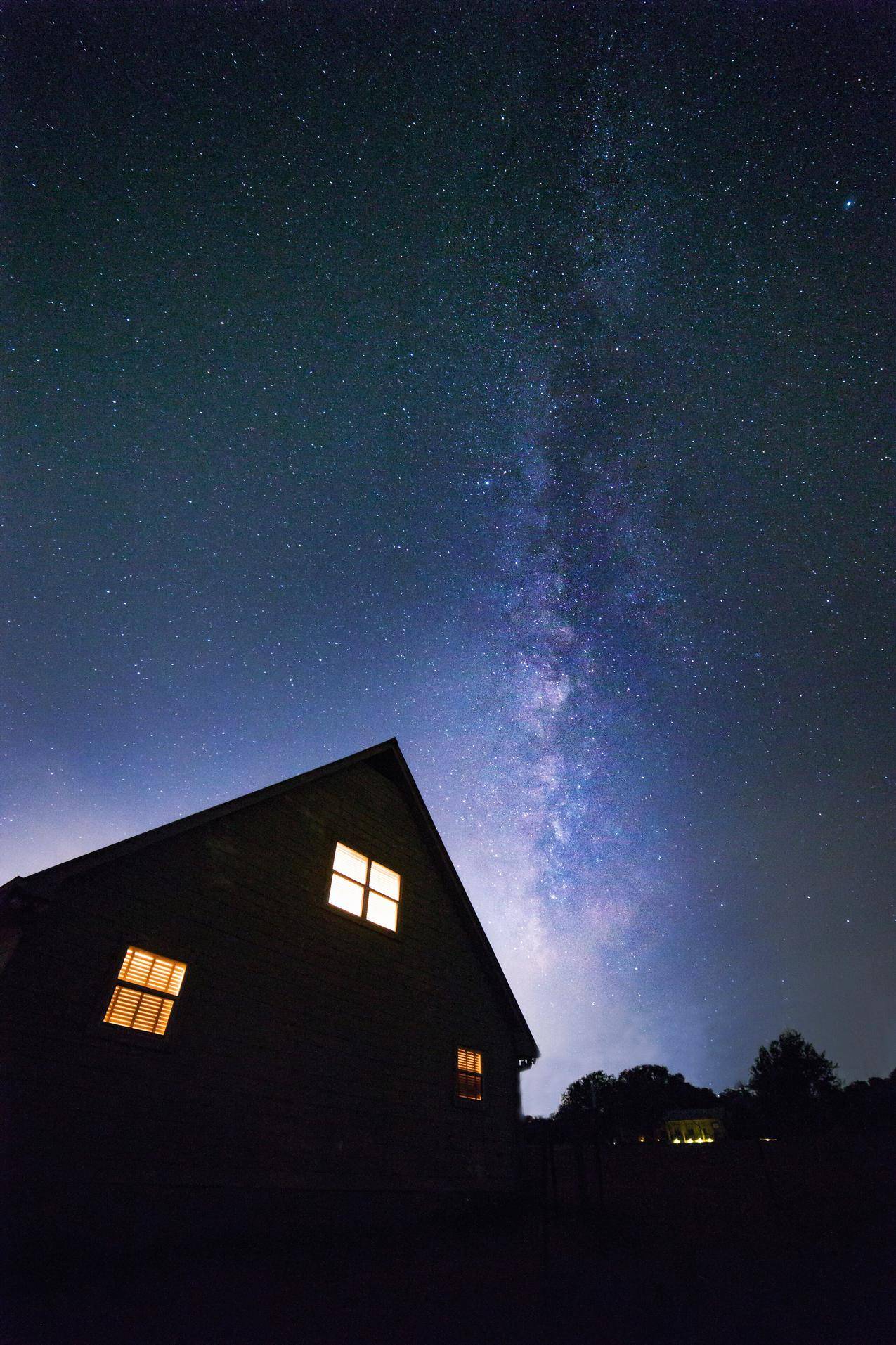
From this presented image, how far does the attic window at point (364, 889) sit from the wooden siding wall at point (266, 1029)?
0.25 m

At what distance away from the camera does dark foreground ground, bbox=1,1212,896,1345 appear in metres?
5.68

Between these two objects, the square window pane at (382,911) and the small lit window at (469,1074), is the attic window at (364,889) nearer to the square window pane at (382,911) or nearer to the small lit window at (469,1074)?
the square window pane at (382,911)

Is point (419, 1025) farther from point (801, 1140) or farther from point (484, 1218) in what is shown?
point (801, 1140)

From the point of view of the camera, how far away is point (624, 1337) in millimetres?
5934

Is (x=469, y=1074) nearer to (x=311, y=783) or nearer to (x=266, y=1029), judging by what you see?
(x=266, y=1029)

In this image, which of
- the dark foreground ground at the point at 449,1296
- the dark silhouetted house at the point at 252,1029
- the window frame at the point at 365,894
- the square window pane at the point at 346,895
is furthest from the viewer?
the square window pane at the point at 346,895

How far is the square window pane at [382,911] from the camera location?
1255 centimetres

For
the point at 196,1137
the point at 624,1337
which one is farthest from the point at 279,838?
the point at 624,1337

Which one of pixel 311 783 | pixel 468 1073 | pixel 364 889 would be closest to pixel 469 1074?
pixel 468 1073

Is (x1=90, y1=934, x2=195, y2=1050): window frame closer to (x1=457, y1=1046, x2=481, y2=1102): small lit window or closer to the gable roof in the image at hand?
the gable roof

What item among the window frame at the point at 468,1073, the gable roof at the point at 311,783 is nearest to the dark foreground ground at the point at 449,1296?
the window frame at the point at 468,1073

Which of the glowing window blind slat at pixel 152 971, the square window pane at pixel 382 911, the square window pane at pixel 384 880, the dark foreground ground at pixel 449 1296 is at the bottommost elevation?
the dark foreground ground at pixel 449 1296

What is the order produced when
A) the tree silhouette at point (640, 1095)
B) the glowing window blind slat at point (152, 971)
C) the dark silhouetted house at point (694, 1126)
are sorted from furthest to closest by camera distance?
→ 1. the tree silhouette at point (640, 1095)
2. the dark silhouetted house at point (694, 1126)
3. the glowing window blind slat at point (152, 971)

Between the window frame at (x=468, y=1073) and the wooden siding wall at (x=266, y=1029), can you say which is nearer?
the wooden siding wall at (x=266, y=1029)
